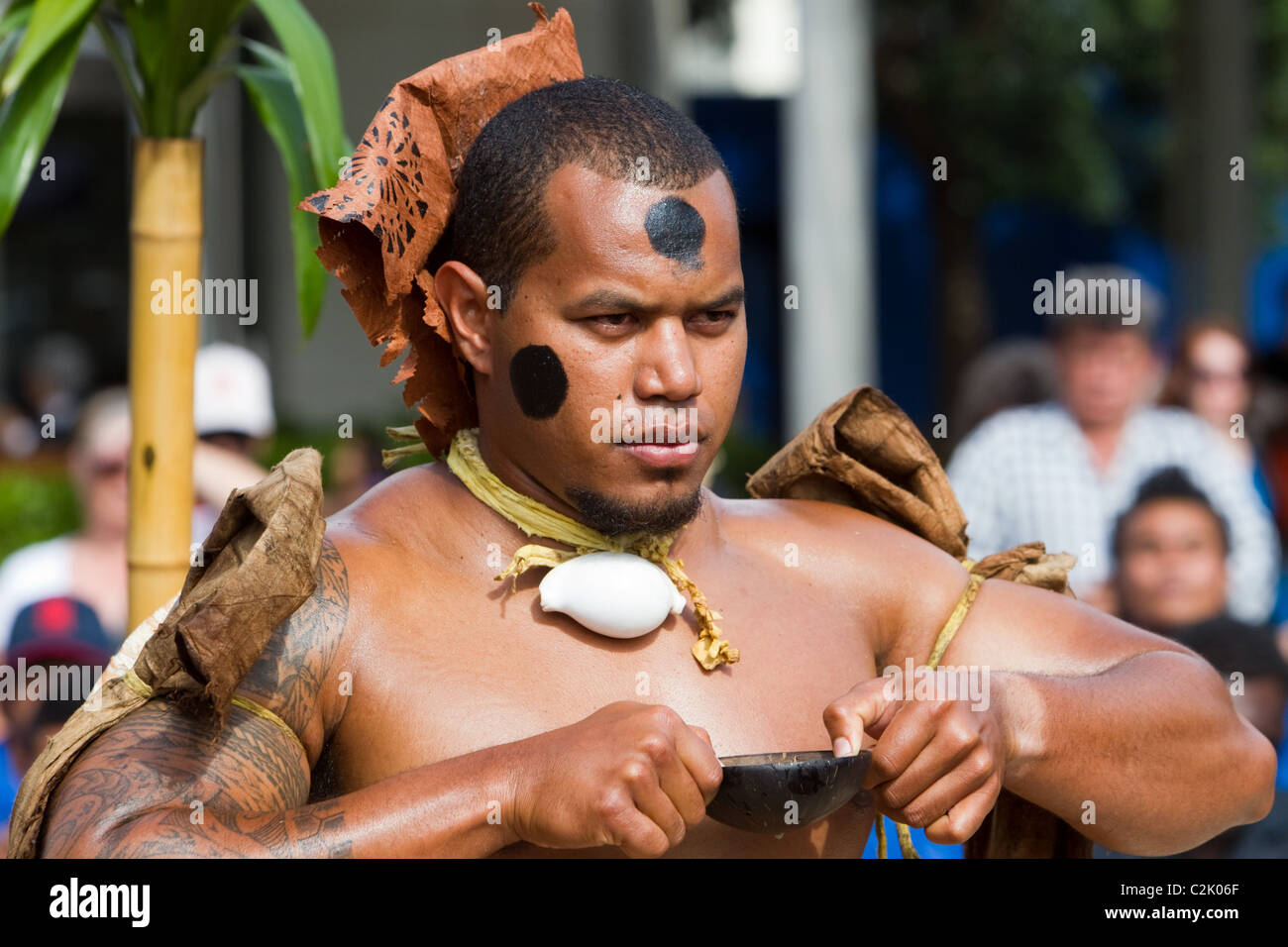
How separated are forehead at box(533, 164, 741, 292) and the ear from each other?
0.45ft

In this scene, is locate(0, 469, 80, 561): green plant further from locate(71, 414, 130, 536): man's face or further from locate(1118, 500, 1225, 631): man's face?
locate(1118, 500, 1225, 631): man's face

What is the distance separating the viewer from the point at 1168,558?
14.8 ft

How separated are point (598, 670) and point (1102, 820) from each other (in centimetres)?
74

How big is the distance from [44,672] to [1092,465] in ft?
10.6

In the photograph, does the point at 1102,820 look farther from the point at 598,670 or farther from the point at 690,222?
the point at 690,222

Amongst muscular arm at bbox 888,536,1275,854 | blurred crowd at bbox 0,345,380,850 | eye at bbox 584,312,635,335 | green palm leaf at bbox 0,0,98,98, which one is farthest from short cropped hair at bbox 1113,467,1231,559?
green palm leaf at bbox 0,0,98,98

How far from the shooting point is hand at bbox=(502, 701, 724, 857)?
175cm

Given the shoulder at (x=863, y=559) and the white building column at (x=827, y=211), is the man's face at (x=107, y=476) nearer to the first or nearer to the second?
the shoulder at (x=863, y=559)

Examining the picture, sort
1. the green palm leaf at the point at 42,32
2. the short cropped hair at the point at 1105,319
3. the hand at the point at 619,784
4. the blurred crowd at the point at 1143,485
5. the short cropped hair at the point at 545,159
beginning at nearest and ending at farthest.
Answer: the hand at the point at 619,784, the short cropped hair at the point at 545,159, the green palm leaf at the point at 42,32, the blurred crowd at the point at 1143,485, the short cropped hair at the point at 1105,319

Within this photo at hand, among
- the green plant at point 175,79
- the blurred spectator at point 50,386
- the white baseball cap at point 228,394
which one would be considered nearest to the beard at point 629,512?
the green plant at point 175,79

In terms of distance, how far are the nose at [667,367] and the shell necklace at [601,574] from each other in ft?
0.75

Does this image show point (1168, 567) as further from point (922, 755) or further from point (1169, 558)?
point (922, 755)

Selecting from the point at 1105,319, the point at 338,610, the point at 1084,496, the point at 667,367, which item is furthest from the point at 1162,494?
the point at 338,610

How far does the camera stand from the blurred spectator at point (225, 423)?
4.64m
